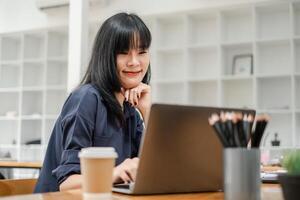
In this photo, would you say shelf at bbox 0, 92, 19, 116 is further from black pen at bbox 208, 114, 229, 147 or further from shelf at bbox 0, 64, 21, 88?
black pen at bbox 208, 114, 229, 147

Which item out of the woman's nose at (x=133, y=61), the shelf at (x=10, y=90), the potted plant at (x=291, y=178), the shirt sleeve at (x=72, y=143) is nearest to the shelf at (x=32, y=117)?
the shelf at (x=10, y=90)

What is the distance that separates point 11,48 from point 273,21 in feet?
12.2

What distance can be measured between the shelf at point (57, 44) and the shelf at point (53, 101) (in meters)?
0.53

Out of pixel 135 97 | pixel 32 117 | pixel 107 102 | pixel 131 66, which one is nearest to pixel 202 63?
pixel 32 117

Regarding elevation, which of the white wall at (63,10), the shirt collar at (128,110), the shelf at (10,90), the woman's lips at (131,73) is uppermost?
the white wall at (63,10)

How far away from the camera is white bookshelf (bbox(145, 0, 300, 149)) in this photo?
4723mm

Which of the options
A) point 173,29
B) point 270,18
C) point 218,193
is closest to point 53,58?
point 173,29

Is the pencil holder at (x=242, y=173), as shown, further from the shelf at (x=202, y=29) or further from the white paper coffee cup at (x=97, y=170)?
the shelf at (x=202, y=29)

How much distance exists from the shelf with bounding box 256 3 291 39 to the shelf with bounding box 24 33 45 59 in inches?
119

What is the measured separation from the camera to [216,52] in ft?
16.9

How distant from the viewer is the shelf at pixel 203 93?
515cm

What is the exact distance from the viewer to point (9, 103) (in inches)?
252

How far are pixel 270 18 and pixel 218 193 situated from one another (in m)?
4.17

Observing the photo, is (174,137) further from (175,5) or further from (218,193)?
(175,5)
